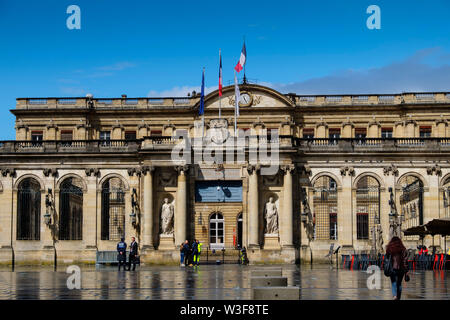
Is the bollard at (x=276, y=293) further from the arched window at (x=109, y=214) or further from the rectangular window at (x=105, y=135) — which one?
the rectangular window at (x=105, y=135)

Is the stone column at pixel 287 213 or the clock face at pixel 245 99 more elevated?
the clock face at pixel 245 99

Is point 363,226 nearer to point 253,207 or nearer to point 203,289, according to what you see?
point 253,207

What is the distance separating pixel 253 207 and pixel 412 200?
15.6 meters

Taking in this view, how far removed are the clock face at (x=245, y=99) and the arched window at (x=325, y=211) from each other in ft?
28.8

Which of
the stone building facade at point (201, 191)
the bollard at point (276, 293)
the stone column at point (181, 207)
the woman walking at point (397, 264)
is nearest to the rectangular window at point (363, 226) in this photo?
the stone building facade at point (201, 191)

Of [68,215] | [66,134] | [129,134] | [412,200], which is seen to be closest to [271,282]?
[68,215]

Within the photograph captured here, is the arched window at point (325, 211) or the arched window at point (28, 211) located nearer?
the arched window at point (325, 211)

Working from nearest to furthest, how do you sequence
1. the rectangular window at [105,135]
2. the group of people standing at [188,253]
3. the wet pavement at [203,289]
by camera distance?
the wet pavement at [203,289] → the group of people standing at [188,253] → the rectangular window at [105,135]

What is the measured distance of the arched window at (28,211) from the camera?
49.9 metres

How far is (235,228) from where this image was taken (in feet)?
197

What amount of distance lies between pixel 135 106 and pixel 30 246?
19954 millimetres
